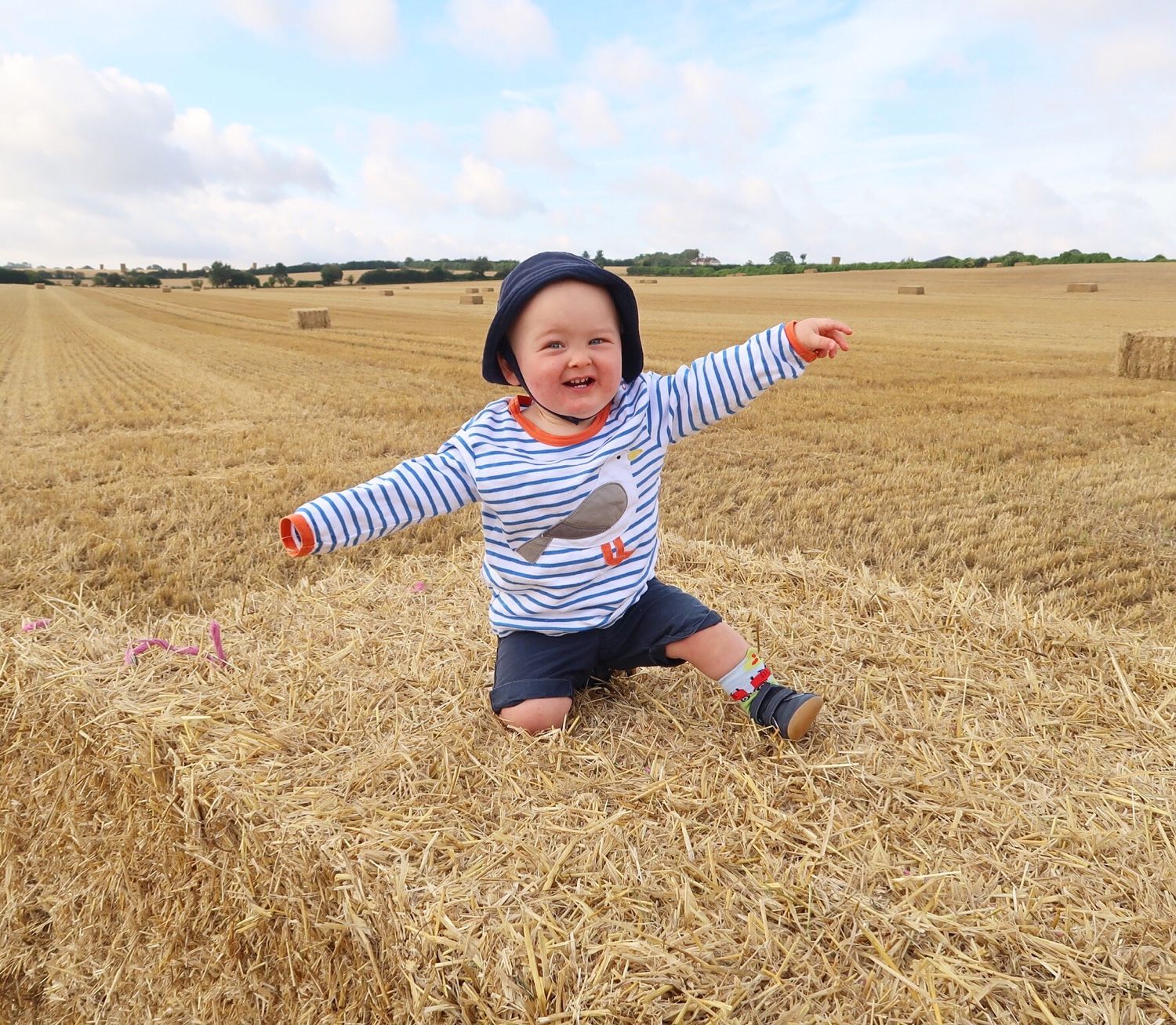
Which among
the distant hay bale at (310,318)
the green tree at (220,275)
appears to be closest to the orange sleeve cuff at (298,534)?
the distant hay bale at (310,318)

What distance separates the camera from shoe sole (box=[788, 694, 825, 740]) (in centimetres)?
203

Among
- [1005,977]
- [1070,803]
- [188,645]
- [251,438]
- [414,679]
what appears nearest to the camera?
[1005,977]

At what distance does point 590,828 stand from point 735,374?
4.17 ft

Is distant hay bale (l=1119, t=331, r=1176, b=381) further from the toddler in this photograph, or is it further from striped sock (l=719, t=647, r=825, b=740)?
striped sock (l=719, t=647, r=825, b=740)

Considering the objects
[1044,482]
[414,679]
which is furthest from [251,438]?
[1044,482]

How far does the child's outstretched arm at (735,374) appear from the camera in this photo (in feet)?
7.50

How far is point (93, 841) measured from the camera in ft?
7.76

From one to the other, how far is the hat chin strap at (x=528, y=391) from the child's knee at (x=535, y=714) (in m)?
0.72

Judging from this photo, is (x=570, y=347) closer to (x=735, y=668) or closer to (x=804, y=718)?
(x=735, y=668)

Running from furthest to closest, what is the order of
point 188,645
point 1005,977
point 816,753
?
point 188,645 < point 816,753 < point 1005,977

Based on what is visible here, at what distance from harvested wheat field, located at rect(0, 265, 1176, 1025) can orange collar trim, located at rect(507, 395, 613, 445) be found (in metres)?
0.72

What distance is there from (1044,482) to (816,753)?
478cm

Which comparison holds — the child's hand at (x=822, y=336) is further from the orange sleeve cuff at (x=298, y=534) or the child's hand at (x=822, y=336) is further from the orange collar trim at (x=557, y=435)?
the orange sleeve cuff at (x=298, y=534)

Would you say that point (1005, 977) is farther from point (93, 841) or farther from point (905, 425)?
point (905, 425)
